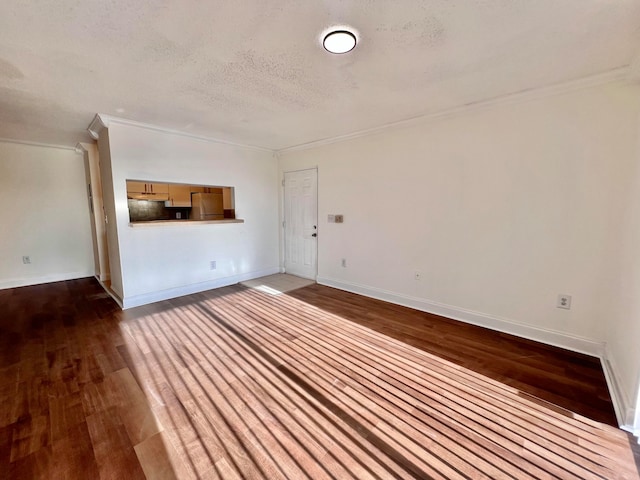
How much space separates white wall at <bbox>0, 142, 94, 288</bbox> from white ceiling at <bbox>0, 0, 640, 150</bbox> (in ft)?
5.49

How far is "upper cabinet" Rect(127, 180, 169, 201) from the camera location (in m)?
5.86

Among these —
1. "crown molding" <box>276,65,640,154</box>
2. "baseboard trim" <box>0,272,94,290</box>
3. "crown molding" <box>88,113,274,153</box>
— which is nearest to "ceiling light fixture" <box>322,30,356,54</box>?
"crown molding" <box>276,65,640,154</box>

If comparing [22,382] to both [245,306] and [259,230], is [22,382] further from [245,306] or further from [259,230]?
[259,230]

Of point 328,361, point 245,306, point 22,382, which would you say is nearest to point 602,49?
point 328,361

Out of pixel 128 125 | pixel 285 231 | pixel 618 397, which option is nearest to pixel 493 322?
pixel 618 397

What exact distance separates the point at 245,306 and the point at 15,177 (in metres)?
4.36

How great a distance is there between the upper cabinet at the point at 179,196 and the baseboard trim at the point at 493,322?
483 cm

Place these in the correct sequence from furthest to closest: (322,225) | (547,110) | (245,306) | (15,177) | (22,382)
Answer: (322,225), (15,177), (245,306), (547,110), (22,382)

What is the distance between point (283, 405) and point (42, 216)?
5.43m

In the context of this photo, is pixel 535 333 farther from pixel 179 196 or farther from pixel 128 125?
pixel 179 196

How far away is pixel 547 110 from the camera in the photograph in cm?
243

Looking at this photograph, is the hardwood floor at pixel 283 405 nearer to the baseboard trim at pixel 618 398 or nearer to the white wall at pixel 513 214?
the baseboard trim at pixel 618 398

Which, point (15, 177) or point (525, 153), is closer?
point (525, 153)

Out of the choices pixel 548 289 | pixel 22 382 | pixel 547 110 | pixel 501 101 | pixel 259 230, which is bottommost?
pixel 22 382
